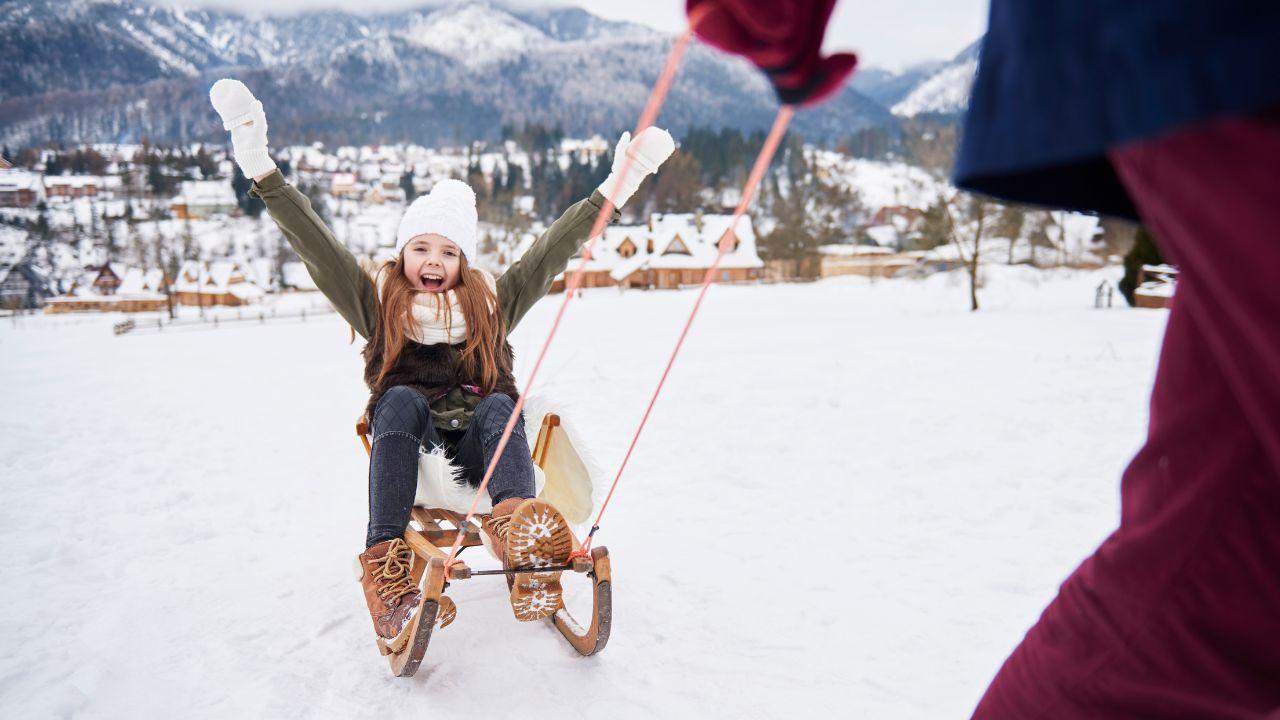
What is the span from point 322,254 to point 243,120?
0.49 m

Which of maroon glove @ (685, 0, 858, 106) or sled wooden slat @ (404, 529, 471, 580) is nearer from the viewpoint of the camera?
maroon glove @ (685, 0, 858, 106)

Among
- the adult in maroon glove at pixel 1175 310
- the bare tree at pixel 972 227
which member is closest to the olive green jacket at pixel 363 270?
the adult in maroon glove at pixel 1175 310

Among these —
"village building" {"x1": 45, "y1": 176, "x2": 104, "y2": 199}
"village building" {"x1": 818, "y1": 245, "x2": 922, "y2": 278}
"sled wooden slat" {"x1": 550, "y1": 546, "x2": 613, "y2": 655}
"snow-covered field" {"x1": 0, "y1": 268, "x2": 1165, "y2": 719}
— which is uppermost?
"village building" {"x1": 45, "y1": 176, "x2": 104, "y2": 199}

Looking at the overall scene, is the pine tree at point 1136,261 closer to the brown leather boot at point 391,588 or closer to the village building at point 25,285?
the brown leather boot at point 391,588

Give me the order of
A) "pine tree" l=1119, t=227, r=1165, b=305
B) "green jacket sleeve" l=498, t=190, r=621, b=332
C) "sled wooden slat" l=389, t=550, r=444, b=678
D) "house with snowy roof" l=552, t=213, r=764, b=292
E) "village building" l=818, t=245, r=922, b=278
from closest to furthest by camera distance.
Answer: "sled wooden slat" l=389, t=550, r=444, b=678 → "green jacket sleeve" l=498, t=190, r=621, b=332 → "pine tree" l=1119, t=227, r=1165, b=305 → "village building" l=818, t=245, r=922, b=278 → "house with snowy roof" l=552, t=213, r=764, b=292

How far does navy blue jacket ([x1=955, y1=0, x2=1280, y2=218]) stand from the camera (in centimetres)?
47

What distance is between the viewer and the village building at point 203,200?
305 feet

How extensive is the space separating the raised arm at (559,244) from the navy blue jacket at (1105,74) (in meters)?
1.93

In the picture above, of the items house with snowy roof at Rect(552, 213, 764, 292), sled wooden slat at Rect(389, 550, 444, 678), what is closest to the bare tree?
sled wooden slat at Rect(389, 550, 444, 678)

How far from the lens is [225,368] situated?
41.8 feet

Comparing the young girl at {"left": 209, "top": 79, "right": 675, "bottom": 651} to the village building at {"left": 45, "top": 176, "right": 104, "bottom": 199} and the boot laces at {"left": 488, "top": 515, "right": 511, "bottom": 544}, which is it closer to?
the boot laces at {"left": 488, "top": 515, "right": 511, "bottom": 544}

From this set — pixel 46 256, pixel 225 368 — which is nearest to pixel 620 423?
pixel 225 368

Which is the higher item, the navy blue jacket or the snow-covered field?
the navy blue jacket

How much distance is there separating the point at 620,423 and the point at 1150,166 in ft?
20.3
